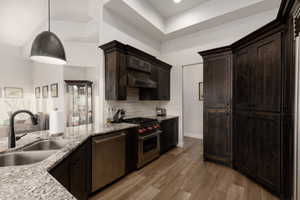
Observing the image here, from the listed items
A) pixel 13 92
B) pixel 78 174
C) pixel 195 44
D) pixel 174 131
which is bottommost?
pixel 174 131

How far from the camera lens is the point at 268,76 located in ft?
6.27

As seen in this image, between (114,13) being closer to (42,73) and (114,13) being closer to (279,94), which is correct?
(279,94)

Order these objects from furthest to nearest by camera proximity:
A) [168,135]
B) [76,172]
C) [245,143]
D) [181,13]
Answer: [181,13] < [168,135] < [245,143] < [76,172]

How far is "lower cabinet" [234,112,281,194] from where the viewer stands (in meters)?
1.81

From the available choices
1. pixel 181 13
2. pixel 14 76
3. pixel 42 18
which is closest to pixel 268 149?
pixel 181 13

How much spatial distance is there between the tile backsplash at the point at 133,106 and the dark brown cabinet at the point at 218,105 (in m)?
1.66

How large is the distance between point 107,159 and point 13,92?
602cm

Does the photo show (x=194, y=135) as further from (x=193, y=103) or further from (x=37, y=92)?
(x=37, y=92)

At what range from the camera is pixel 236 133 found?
2.52 metres

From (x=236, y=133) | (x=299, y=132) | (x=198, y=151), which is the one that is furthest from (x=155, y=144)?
(x=299, y=132)

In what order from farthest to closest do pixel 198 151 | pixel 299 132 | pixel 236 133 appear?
pixel 198 151 < pixel 236 133 < pixel 299 132

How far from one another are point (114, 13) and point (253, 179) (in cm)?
426

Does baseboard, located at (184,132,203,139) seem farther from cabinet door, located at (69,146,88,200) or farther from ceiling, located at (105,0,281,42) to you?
cabinet door, located at (69,146,88,200)

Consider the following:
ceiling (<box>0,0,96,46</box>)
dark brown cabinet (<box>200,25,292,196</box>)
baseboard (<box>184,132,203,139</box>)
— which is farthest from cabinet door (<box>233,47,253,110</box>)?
ceiling (<box>0,0,96,46</box>)
